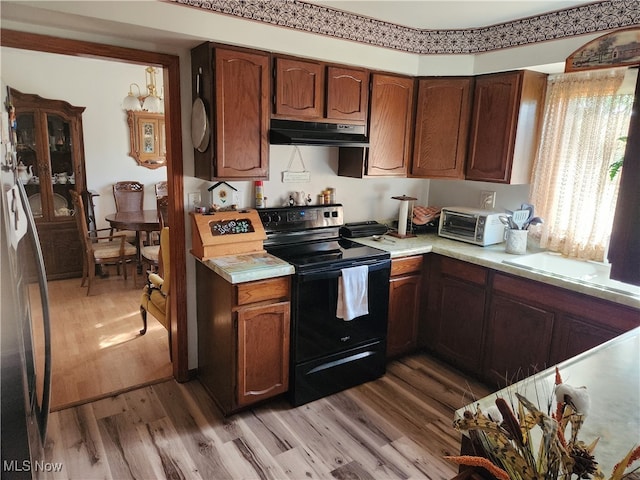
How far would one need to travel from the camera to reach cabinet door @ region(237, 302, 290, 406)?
7.92 ft

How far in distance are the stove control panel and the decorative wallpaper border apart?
115 centimetres

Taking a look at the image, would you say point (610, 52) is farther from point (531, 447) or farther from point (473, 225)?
point (531, 447)

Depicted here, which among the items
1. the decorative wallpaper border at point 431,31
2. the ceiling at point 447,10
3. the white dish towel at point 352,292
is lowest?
the white dish towel at point 352,292

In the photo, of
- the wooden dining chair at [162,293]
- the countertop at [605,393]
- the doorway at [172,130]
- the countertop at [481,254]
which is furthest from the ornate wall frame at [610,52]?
the wooden dining chair at [162,293]

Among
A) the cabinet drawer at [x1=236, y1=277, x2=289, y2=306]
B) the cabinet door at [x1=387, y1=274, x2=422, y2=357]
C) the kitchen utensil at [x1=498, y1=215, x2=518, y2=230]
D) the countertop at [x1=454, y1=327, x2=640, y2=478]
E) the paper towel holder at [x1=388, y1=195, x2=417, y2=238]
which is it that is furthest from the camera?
the paper towel holder at [x1=388, y1=195, x2=417, y2=238]

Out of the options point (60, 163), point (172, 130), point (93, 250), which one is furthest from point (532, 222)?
point (60, 163)

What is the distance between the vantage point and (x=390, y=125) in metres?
3.12

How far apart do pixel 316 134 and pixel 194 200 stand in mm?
887

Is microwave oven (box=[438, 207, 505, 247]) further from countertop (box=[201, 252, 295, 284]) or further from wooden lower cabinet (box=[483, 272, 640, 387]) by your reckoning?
countertop (box=[201, 252, 295, 284])

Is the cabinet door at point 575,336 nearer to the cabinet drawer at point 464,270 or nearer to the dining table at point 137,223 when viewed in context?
the cabinet drawer at point 464,270

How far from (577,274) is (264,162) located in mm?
2095

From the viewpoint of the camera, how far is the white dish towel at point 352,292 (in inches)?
103

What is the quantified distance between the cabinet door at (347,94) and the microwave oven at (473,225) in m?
1.02

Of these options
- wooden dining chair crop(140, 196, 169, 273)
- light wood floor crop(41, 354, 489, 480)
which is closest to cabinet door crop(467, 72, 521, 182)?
light wood floor crop(41, 354, 489, 480)
